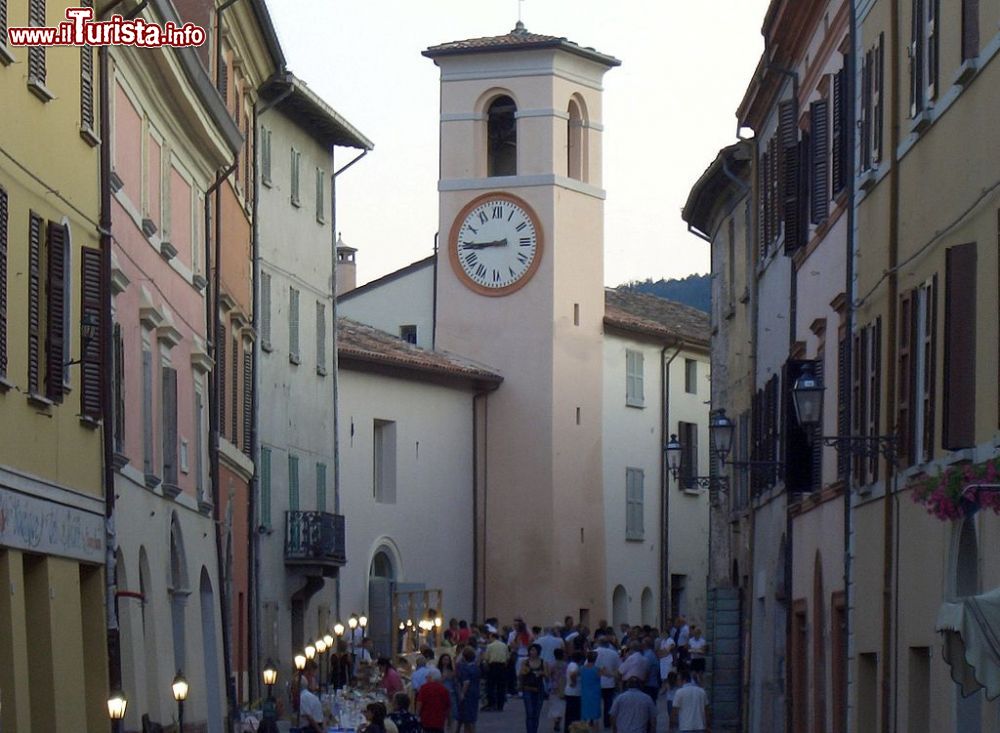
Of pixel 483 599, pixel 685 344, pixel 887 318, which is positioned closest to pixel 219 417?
pixel 887 318

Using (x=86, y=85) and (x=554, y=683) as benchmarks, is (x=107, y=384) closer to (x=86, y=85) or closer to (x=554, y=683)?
(x=86, y=85)

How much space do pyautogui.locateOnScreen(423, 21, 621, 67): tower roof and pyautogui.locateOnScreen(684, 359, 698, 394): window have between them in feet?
33.3

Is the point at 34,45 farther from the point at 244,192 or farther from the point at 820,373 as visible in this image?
the point at 244,192

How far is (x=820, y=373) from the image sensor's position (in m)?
27.1

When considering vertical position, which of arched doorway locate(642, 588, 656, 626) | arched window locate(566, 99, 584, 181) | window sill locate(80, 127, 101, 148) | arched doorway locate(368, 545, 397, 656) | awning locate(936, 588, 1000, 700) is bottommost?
arched doorway locate(642, 588, 656, 626)

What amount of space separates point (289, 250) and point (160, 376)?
14436 millimetres

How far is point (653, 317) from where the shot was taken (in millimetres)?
64188

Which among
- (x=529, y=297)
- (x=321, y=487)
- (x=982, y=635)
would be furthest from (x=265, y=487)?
(x=982, y=635)

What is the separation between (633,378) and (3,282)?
42.7m

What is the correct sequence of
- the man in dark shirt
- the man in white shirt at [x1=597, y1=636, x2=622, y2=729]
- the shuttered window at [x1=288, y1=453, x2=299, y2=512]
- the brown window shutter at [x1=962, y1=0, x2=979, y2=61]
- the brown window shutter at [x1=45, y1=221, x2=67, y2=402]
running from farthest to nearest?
the shuttered window at [x1=288, y1=453, x2=299, y2=512] < the man in white shirt at [x1=597, y1=636, x2=622, y2=729] < the man in dark shirt < the brown window shutter at [x1=45, y1=221, x2=67, y2=402] < the brown window shutter at [x1=962, y1=0, x2=979, y2=61]

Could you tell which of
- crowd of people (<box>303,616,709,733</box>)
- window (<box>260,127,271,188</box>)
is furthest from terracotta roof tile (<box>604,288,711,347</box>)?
window (<box>260,127,271,188</box>)

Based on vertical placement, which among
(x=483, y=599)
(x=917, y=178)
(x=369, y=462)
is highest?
(x=917, y=178)

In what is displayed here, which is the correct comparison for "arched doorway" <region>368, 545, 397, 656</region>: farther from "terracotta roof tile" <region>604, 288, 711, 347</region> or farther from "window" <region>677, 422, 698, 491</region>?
"window" <region>677, 422, 698, 491</region>

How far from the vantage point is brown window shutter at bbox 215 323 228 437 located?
33.8m
